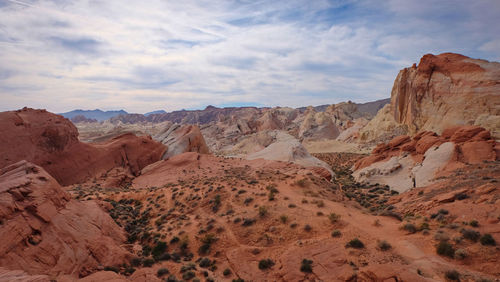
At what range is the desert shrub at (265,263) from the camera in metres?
10.4

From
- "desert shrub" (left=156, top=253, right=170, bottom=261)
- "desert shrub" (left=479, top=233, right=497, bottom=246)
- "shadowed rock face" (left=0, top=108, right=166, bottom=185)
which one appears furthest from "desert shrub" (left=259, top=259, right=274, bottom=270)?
"shadowed rock face" (left=0, top=108, right=166, bottom=185)

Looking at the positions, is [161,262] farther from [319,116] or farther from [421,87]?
[319,116]

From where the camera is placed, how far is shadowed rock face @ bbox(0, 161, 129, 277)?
830 centimetres

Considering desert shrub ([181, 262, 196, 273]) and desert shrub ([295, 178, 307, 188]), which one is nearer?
desert shrub ([181, 262, 196, 273])

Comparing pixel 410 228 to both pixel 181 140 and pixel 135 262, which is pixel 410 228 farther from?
pixel 181 140

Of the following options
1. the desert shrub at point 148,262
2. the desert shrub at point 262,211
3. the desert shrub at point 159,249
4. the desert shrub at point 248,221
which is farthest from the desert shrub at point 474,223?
the desert shrub at point 159,249

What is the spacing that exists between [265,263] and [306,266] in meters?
1.92

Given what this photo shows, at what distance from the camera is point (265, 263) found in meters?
10.5

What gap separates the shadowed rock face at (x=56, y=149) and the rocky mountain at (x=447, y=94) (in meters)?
47.5

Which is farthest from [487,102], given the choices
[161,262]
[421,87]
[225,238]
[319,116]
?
[319,116]

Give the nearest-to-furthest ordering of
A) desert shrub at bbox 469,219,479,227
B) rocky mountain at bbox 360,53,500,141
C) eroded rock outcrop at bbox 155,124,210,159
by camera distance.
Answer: desert shrub at bbox 469,219,479,227
rocky mountain at bbox 360,53,500,141
eroded rock outcrop at bbox 155,124,210,159

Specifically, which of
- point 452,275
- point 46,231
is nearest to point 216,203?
point 46,231

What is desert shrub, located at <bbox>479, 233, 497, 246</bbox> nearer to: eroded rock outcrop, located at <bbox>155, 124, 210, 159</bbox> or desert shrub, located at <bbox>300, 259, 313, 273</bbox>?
desert shrub, located at <bbox>300, 259, 313, 273</bbox>

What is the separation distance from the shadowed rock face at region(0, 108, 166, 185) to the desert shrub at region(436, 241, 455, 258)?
31208 millimetres
